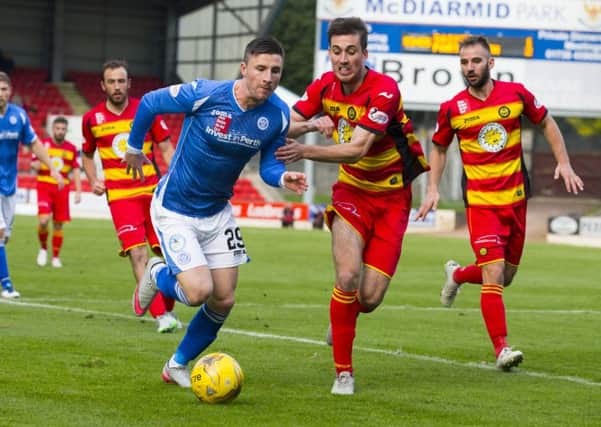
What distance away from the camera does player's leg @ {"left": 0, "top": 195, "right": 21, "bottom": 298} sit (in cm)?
1340

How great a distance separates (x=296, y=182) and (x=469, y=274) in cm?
371

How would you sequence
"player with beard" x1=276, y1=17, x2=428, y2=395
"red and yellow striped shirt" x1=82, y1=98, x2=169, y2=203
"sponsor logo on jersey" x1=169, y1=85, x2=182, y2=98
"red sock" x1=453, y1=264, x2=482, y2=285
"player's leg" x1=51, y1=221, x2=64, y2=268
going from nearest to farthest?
"sponsor logo on jersey" x1=169, y1=85, x2=182, y2=98 < "player with beard" x1=276, y1=17, x2=428, y2=395 < "red sock" x1=453, y1=264, x2=482, y2=285 < "red and yellow striped shirt" x1=82, y1=98, x2=169, y2=203 < "player's leg" x1=51, y1=221, x2=64, y2=268

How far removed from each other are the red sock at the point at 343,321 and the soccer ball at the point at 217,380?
87 centimetres

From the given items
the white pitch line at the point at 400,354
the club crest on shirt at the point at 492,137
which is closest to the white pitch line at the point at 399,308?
the white pitch line at the point at 400,354

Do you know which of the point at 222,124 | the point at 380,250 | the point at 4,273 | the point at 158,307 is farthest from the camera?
the point at 4,273

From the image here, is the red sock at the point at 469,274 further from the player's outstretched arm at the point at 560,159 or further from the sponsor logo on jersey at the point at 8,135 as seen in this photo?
the sponsor logo on jersey at the point at 8,135

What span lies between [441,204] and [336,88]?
134 ft

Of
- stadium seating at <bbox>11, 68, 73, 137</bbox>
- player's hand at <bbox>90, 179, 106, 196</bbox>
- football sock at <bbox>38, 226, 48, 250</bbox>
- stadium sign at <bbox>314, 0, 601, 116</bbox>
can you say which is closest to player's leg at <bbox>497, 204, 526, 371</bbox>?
player's hand at <bbox>90, 179, 106, 196</bbox>

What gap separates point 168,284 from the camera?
8031mm

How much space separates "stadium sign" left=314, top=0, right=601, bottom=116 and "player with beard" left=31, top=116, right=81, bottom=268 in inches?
474

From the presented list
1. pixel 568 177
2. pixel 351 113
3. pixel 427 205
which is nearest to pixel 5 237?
pixel 427 205

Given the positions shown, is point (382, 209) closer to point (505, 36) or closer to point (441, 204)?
point (505, 36)

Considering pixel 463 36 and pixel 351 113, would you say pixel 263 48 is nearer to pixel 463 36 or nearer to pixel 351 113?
pixel 351 113

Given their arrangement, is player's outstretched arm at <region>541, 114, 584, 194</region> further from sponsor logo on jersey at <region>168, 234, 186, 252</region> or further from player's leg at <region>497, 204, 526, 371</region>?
sponsor logo on jersey at <region>168, 234, 186, 252</region>
